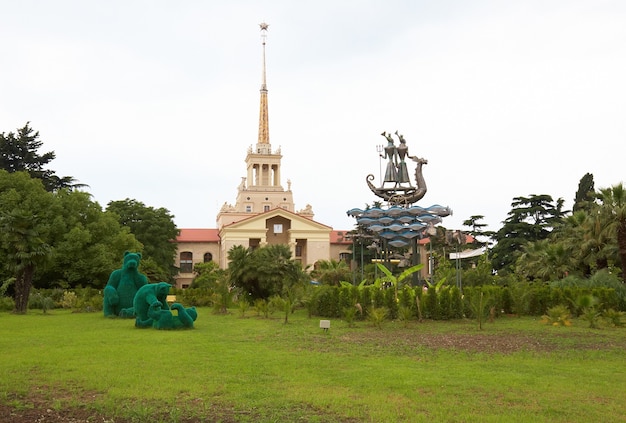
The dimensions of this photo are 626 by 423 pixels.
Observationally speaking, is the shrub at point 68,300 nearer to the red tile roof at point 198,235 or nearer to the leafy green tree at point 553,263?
the leafy green tree at point 553,263

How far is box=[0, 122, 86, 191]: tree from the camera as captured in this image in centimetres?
4116

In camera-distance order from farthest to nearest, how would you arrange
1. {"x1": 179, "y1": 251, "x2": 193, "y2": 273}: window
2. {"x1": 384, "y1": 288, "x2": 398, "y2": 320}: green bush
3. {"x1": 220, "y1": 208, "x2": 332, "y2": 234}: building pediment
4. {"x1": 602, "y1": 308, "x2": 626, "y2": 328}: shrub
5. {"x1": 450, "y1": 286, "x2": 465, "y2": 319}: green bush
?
1. {"x1": 179, "y1": 251, "x2": 193, "y2": 273}: window
2. {"x1": 220, "y1": 208, "x2": 332, "y2": 234}: building pediment
3. {"x1": 450, "y1": 286, "x2": 465, "y2": 319}: green bush
4. {"x1": 384, "y1": 288, "x2": 398, "y2": 320}: green bush
5. {"x1": 602, "y1": 308, "x2": 626, "y2": 328}: shrub

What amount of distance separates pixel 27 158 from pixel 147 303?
2915 cm

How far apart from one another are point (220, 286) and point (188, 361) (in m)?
17.2

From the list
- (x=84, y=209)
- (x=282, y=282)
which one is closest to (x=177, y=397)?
(x=282, y=282)

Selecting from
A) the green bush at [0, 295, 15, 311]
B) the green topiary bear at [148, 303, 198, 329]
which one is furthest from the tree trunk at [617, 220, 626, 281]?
the green bush at [0, 295, 15, 311]

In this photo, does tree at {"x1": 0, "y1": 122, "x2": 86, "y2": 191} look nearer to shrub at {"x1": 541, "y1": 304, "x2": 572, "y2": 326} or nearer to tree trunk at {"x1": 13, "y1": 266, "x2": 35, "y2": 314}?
tree trunk at {"x1": 13, "y1": 266, "x2": 35, "y2": 314}

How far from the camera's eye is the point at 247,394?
25.9 feet

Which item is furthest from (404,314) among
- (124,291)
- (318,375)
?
(124,291)

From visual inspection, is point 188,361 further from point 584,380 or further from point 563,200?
point 563,200

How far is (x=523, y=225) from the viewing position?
4725cm

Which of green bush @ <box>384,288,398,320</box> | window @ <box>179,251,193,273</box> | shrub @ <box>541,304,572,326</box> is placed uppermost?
window @ <box>179,251,193,273</box>

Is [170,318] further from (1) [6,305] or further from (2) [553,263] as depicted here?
(2) [553,263]

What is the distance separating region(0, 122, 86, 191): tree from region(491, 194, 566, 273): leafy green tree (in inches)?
1229
